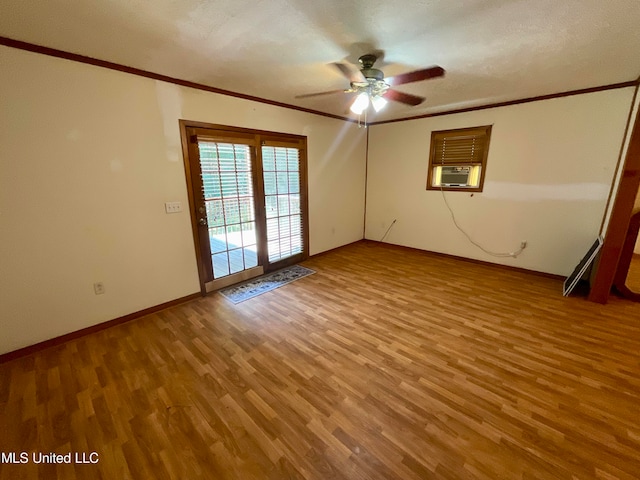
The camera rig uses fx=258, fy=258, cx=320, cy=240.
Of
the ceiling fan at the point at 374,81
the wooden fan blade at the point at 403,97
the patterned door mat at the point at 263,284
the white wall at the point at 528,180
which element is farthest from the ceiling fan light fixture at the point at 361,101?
the white wall at the point at 528,180

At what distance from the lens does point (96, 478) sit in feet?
4.27

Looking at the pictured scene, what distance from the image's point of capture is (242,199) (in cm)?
338

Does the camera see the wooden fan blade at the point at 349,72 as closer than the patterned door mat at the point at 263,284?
Yes

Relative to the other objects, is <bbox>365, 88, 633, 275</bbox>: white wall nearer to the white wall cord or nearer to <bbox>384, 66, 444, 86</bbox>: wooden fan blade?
the white wall cord

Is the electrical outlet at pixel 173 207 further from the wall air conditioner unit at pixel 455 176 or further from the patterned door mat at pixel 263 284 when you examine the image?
the wall air conditioner unit at pixel 455 176

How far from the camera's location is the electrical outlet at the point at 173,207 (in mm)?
2764

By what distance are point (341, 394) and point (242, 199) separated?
2540mm

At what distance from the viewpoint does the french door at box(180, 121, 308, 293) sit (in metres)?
2.97

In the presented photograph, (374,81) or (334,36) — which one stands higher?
(334,36)

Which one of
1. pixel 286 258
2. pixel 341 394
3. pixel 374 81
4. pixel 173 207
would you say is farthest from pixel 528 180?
pixel 173 207

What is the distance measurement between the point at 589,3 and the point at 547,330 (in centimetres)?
251

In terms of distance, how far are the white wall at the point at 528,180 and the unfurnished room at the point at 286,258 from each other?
0.09 ft

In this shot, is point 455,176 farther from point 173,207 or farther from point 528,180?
point 173,207

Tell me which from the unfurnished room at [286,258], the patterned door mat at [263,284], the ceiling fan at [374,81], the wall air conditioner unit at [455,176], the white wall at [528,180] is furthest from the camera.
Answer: the wall air conditioner unit at [455,176]
